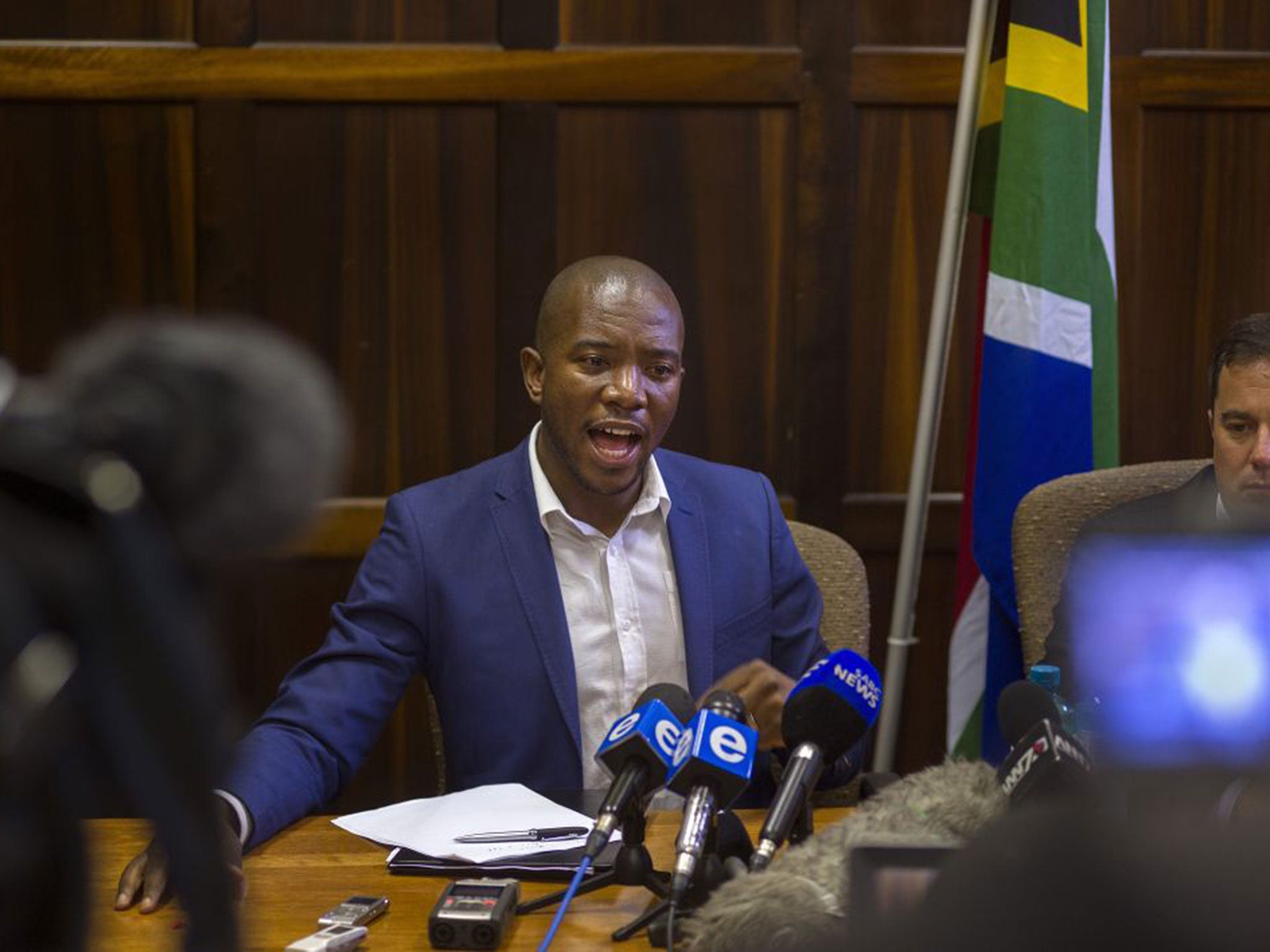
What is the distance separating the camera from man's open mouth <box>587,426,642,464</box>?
8.05 feet

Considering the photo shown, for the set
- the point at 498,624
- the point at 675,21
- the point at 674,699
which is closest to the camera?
the point at 674,699

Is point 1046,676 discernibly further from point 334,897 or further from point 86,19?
point 86,19

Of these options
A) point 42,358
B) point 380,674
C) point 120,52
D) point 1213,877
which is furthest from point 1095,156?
point 1213,877

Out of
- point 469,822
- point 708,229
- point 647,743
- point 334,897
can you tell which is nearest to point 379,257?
point 708,229

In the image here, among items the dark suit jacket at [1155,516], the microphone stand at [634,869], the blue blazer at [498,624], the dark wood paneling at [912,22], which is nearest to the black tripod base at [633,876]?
the microphone stand at [634,869]

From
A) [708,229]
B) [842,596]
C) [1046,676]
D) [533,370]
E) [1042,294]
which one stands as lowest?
[842,596]

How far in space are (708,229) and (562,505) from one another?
1268 mm

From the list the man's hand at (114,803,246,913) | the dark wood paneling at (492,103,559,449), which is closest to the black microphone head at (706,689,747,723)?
the man's hand at (114,803,246,913)

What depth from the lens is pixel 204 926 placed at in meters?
0.47

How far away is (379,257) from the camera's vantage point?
3.50 meters

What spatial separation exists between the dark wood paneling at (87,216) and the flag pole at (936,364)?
1664mm

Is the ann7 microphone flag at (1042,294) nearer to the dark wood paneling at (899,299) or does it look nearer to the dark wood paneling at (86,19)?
the dark wood paneling at (899,299)

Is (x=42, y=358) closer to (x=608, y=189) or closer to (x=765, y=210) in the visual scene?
(x=608, y=189)

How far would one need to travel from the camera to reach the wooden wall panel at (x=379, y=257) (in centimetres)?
345
